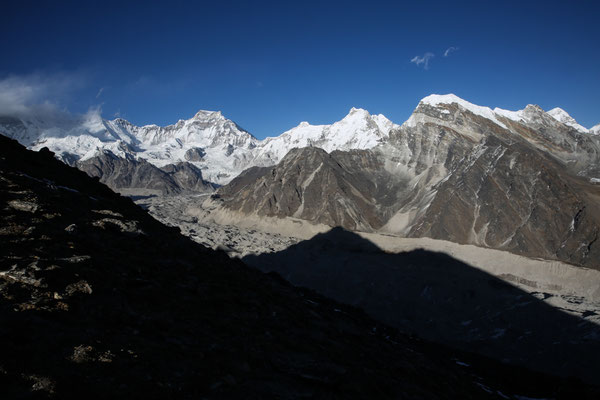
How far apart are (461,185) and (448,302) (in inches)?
1777

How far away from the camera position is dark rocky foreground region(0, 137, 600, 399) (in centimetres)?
677

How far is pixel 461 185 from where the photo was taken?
91.8 metres

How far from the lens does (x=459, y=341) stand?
4191 cm

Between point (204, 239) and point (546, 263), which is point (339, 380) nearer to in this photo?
point (546, 263)

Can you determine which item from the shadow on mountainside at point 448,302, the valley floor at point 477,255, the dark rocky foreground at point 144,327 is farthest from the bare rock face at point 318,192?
the dark rocky foreground at point 144,327

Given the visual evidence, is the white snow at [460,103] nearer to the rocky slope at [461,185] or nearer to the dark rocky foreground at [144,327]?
the rocky slope at [461,185]

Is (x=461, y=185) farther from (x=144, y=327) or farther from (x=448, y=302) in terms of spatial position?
(x=144, y=327)

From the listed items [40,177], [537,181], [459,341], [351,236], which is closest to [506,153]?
[537,181]

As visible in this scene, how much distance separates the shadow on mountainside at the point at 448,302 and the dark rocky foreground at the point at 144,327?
25822 mm

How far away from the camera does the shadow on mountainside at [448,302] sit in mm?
37125

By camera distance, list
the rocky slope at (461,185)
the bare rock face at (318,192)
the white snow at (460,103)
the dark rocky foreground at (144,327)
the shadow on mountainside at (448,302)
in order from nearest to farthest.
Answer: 1. the dark rocky foreground at (144,327)
2. the shadow on mountainside at (448,302)
3. the rocky slope at (461,185)
4. the bare rock face at (318,192)
5. the white snow at (460,103)

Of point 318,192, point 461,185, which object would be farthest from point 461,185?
point 318,192

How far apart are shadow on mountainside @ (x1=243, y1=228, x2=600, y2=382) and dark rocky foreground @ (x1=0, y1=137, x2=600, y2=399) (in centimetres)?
2582

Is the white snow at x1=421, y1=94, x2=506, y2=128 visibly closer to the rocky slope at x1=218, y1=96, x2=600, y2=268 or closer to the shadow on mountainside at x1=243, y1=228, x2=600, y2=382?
the rocky slope at x1=218, y1=96, x2=600, y2=268
